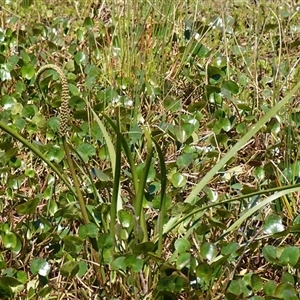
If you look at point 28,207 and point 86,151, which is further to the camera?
point 86,151

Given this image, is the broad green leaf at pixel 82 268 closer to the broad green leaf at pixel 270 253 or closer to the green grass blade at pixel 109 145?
the green grass blade at pixel 109 145

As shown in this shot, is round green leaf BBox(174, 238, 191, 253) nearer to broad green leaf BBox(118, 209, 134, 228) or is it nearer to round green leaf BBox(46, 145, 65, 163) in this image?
broad green leaf BBox(118, 209, 134, 228)

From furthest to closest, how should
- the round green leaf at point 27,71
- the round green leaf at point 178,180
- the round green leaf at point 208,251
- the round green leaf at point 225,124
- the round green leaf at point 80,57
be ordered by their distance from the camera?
the round green leaf at point 80,57
the round green leaf at point 27,71
the round green leaf at point 225,124
the round green leaf at point 178,180
the round green leaf at point 208,251

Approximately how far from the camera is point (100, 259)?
1660 mm

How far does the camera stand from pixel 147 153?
5.92ft

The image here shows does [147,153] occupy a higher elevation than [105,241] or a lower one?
higher

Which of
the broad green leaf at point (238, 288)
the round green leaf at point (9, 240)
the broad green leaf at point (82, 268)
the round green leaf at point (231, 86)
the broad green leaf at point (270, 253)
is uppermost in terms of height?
the round green leaf at point (231, 86)

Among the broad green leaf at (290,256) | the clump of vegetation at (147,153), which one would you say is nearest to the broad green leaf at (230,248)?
the clump of vegetation at (147,153)

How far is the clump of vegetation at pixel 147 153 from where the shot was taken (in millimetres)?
1644

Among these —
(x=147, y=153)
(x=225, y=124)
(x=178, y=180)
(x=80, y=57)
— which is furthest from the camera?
(x=80, y=57)

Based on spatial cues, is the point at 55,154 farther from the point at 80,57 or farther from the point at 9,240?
the point at 80,57

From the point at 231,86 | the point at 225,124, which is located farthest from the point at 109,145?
the point at 231,86

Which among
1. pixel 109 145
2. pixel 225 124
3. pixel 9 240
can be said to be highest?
pixel 109 145

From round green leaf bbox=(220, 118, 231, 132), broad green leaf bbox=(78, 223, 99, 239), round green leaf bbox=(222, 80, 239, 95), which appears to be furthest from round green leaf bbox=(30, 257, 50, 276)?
round green leaf bbox=(222, 80, 239, 95)
